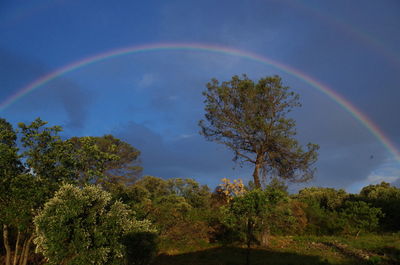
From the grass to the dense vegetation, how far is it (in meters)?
0.06

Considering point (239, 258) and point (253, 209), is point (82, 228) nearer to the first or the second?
point (253, 209)

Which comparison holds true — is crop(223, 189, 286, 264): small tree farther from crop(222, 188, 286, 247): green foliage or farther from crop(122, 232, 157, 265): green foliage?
crop(122, 232, 157, 265): green foliage

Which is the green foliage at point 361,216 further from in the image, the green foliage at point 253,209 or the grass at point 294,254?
the green foliage at point 253,209

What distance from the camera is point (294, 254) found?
17188 millimetres

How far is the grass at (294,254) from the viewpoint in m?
15.1

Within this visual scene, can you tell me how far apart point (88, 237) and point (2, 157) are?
251 inches

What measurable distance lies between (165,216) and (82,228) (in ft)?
29.3

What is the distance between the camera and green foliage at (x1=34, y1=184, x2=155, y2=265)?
10.1m

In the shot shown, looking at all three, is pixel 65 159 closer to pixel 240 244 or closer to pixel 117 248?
pixel 117 248

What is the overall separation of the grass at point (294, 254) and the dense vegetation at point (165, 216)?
0.06 m

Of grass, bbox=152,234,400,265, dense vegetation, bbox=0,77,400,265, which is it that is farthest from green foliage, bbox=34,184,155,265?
grass, bbox=152,234,400,265

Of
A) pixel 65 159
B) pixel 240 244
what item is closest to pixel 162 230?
pixel 240 244

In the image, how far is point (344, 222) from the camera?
25406 mm

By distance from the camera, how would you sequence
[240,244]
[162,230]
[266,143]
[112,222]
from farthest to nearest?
[266,143]
[240,244]
[162,230]
[112,222]
